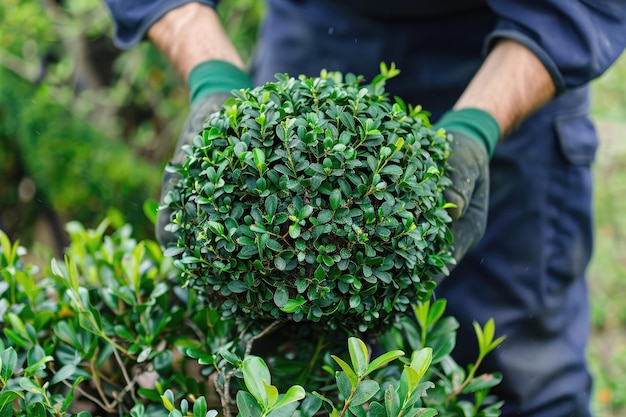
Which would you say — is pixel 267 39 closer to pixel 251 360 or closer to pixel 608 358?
pixel 251 360

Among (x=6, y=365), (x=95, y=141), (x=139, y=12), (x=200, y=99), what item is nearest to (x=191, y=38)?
(x=139, y=12)

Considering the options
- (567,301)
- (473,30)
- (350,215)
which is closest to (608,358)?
(567,301)

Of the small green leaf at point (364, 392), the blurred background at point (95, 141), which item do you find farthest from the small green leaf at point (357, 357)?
the blurred background at point (95, 141)

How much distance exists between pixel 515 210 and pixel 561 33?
0.57 m

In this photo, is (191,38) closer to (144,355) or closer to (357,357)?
(144,355)

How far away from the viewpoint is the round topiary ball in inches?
45.4

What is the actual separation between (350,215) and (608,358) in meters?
3.21

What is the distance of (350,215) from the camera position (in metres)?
1.16

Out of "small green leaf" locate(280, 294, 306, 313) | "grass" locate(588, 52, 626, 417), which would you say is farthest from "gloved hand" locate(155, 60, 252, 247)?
"grass" locate(588, 52, 626, 417)

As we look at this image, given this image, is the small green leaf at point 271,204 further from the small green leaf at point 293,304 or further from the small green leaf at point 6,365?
the small green leaf at point 6,365

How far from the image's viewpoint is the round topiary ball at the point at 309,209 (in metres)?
1.15

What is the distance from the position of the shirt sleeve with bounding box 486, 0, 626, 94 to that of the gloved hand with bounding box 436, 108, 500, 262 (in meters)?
0.23

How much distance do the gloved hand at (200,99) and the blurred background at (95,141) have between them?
6.42 feet

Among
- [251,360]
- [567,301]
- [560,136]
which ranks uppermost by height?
[251,360]
